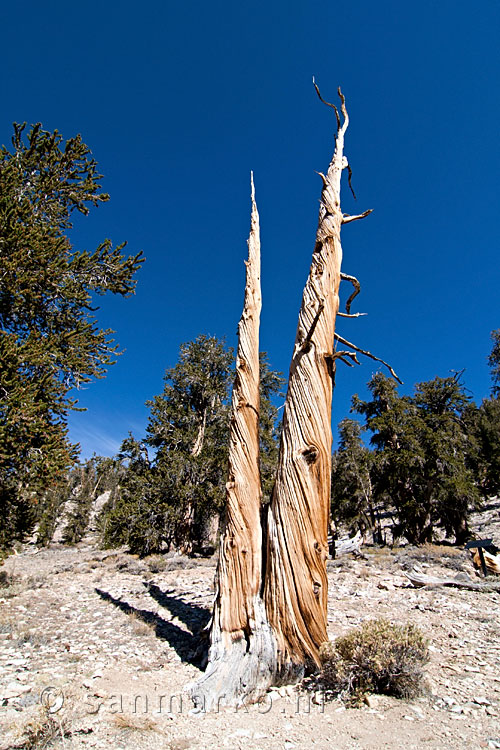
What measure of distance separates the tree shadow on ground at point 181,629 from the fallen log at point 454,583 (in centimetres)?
411

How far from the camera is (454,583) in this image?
6.91 meters

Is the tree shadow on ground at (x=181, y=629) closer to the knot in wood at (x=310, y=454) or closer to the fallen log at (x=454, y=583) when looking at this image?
the knot in wood at (x=310, y=454)

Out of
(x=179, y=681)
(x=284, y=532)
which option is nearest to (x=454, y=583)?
(x=284, y=532)

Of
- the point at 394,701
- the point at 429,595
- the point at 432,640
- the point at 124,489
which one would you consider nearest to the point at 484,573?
the point at 429,595

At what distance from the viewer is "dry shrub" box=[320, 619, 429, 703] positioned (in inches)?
115

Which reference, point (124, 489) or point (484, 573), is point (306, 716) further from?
point (124, 489)

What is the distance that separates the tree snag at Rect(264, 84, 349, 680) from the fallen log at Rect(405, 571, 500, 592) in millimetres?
4766

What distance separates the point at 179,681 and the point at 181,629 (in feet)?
6.64

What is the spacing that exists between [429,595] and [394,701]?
4262mm

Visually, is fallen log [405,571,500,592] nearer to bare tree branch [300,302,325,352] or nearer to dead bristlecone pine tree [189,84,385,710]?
dead bristlecone pine tree [189,84,385,710]

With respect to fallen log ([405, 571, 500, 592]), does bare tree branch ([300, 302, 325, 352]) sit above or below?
above

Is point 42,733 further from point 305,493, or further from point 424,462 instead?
point 424,462

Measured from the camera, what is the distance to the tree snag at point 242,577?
3168mm

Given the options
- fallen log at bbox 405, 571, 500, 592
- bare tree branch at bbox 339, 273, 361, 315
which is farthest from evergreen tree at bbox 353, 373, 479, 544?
bare tree branch at bbox 339, 273, 361, 315
